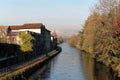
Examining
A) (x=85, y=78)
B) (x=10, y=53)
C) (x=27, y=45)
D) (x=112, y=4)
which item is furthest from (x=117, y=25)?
(x=27, y=45)

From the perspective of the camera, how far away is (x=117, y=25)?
37000 mm

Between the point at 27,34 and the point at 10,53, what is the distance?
13115mm

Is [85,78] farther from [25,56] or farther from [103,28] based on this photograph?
[25,56]

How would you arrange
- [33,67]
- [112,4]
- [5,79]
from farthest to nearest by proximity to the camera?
[112,4]
[33,67]
[5,79]

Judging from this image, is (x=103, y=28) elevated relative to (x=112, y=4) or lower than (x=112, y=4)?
lower

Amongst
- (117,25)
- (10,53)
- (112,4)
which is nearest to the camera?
(117,25)

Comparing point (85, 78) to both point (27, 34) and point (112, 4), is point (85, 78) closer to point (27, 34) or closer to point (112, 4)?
point (112, 4)

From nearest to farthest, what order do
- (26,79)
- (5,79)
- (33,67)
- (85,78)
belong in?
1. (5,79)
2. (26,79)
3. (85,78)
4. (33,67)

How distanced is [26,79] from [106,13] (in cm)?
2219

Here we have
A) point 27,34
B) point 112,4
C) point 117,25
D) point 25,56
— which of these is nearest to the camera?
point 117,25

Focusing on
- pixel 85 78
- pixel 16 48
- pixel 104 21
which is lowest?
pixel 85 78

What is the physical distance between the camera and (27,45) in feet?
229

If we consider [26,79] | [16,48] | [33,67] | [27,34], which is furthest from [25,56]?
[26,79]

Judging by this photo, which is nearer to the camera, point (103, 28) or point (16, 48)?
point (103, 28)
